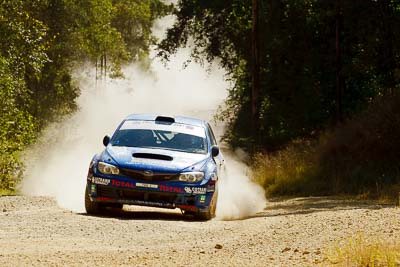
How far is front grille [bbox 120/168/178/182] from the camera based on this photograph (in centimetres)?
1596

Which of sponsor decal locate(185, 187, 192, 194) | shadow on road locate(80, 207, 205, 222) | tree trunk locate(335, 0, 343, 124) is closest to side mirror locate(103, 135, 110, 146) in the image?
shadow on road locate(80, 207, 205, 222)

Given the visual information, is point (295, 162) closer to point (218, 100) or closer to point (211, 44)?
point (211, 44)

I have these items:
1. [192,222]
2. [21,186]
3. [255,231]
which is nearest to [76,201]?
[192,222]

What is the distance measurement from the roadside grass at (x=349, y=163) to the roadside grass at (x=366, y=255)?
1246cm

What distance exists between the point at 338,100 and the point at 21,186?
10757mm

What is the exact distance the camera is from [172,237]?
43.2 ft

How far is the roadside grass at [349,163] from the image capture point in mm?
24984

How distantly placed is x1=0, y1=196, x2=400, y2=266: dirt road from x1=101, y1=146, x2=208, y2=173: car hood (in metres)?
0.83

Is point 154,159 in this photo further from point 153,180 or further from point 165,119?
point 165,119

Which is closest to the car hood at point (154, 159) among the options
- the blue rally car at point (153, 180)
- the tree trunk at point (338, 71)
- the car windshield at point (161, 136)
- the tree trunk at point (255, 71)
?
the blue rally car at point (153, 180)

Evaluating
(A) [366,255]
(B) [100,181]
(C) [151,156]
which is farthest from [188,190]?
(A) [366,255]

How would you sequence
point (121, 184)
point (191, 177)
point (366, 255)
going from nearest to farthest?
point (366, 255) < point (121, 184) < point (191, 177)

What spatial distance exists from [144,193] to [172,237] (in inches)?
112

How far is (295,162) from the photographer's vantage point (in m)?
28.3
